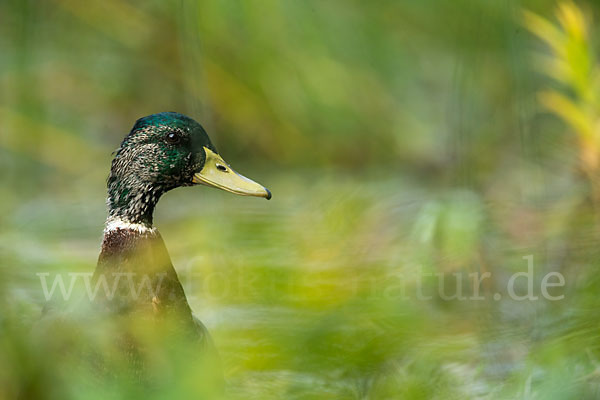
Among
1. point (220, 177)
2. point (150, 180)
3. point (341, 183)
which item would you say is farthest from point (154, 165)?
point (341, 183)

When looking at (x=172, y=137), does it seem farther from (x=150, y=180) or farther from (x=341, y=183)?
(x=341, y=183)

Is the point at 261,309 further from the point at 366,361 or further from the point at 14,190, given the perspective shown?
the point at 14,190

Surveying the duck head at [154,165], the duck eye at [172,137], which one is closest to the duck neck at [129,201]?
the duck head at [154,165]

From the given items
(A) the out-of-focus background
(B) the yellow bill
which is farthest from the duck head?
(A) the out-of-focus background

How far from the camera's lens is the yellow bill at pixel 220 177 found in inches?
89.9

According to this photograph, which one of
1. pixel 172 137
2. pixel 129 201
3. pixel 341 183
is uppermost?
pixel 341 183

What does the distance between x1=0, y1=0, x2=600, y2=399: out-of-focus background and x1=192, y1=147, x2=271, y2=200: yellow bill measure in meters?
0.18

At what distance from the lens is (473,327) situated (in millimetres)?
2062

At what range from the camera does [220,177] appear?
7.63 feet

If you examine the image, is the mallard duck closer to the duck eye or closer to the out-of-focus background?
the duck eye

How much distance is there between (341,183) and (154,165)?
1.66 m

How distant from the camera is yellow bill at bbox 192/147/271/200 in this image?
2.28 meters

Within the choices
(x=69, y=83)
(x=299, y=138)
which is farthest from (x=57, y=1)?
(x=299, y=138)

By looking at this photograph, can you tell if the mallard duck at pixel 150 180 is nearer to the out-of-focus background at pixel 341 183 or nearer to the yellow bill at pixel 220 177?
the yellow bill at pixel 220 177
